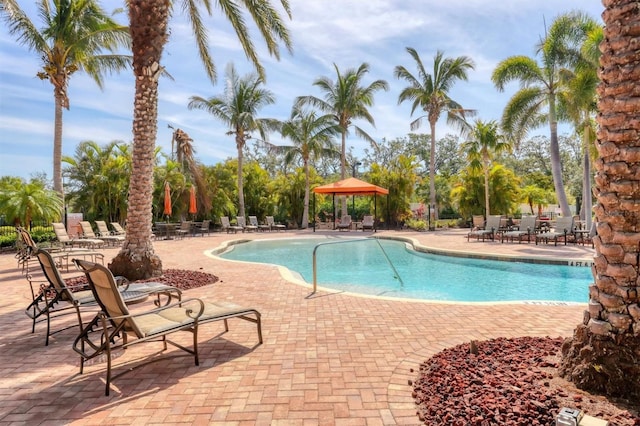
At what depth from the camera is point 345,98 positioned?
25297 mm

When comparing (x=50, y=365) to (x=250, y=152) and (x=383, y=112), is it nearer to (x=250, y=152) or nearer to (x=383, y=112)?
(x=383, y=112)

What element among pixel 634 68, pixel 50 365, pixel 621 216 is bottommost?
pixel 50 365

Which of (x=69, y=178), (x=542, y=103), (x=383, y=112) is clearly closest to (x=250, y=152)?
(x=383, y=112)

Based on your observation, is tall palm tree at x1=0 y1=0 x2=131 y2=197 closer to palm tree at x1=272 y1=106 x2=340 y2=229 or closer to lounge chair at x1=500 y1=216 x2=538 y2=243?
palm tree at x1=272 y1=106 x2=340 y2=229

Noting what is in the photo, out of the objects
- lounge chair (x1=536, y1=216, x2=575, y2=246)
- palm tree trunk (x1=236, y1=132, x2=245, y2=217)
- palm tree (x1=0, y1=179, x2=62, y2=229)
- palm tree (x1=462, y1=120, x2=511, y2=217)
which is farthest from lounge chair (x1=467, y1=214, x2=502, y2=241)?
palm tree (x1=0, y1=179, x2=62, y2=229)

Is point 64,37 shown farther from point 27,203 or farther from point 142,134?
point 142,134

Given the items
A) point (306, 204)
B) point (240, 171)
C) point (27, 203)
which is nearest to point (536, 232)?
point (306, 204)

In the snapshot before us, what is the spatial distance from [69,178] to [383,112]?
20.9 metres

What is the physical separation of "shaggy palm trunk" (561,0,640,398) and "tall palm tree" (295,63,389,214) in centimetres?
2253

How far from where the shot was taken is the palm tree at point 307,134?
24656mm

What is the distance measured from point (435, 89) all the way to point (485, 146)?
5829mm

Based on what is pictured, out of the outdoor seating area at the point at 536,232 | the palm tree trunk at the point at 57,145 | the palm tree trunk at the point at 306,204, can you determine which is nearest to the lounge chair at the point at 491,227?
the outdoor seating area at the point at 536,232

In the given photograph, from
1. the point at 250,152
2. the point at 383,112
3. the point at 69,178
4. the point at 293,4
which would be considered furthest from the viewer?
the point at 250,152

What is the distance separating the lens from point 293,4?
29.2 feet
